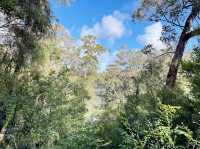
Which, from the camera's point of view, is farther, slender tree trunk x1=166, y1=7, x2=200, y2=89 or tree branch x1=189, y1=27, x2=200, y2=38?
slender tree trunk x1=166, y1=7, x2=200, y2=89

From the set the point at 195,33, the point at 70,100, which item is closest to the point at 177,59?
the point at 195,33

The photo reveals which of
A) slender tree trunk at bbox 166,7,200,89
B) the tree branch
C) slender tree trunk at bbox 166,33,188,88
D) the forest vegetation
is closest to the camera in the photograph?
the forest vegetation

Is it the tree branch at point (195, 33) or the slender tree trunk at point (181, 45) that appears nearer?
the tree branch at point (195, 33)

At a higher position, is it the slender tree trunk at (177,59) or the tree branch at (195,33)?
the tree branch at (195,33)

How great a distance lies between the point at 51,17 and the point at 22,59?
1.61 metres

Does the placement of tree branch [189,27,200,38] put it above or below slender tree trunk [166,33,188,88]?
above

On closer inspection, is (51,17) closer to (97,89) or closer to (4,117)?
(4,117)

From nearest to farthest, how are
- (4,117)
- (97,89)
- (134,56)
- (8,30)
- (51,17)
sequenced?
(4,117), (8,30), (51,17), (134,56), (97,89)

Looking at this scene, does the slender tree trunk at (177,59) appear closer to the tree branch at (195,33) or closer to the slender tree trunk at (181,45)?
the slender tree trunk at (181,45)

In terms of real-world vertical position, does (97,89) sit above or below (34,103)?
above

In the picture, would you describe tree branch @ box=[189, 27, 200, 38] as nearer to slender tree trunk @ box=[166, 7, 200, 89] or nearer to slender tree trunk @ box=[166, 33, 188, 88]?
slender tree trunk @ box=[166, 7, 200, 89]

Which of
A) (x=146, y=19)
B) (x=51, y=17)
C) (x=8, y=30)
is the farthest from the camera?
(x=146, y=19)

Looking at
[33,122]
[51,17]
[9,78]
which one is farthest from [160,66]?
[33,122]

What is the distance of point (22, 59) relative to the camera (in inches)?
397
